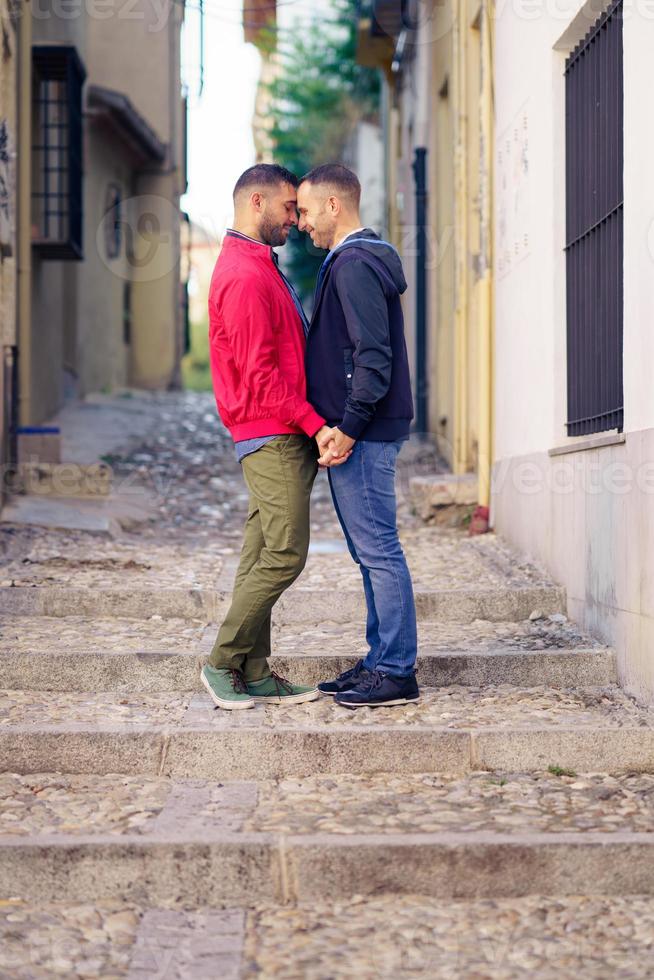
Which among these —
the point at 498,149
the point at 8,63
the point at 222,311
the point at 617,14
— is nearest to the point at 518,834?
the point at 222,311

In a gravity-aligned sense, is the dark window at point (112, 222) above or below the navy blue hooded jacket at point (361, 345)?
above

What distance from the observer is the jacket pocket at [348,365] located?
4281 millimetres

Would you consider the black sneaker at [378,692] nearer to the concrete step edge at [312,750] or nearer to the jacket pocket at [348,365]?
the concrete step edge at [312,750]

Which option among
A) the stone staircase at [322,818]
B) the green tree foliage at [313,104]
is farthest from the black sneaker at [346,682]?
the green tree foliage at [313,104]

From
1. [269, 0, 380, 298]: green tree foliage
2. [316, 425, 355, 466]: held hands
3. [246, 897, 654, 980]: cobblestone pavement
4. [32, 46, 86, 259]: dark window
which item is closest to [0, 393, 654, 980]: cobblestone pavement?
[246, 897, 654, 980]: cobblestone pavement

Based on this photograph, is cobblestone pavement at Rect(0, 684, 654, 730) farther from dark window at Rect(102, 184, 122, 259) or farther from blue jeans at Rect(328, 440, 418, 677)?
dark window at Rect(102, 184, 122, 259)

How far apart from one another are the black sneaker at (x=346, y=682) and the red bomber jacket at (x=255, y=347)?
0.91m

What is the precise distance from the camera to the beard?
4.36 m

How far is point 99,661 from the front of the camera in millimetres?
4934

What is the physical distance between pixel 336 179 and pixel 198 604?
2.35 m

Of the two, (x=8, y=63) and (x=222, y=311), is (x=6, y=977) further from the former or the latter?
(x=8, y=63)

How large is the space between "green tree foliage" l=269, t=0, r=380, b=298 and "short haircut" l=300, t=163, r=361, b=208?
2022cm

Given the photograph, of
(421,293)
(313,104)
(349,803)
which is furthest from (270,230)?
(313,104)

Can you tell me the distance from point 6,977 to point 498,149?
5.94 m
